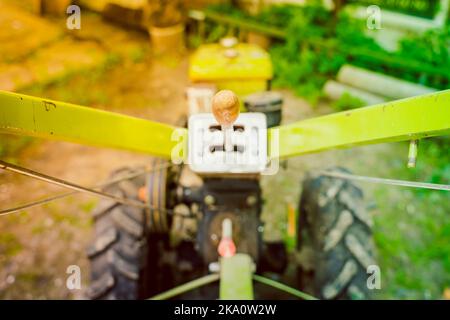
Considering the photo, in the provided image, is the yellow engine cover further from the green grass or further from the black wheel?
the green grass

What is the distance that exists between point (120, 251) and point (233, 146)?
4.84 ft

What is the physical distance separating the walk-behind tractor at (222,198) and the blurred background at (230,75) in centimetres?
97

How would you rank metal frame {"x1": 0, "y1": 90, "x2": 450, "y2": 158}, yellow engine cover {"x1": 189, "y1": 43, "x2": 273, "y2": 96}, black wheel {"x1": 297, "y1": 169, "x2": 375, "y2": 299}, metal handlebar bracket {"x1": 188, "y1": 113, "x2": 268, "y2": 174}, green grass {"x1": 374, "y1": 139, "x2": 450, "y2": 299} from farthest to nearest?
1. green grass {"x1": 374, "y1": 139, "x2": 450, "y2": 299}
2. yellow engine cover {"x1": 189, "y1": 43, "x2": 273, "y2": 96}
3. black wheel {"x1": 297, "y1": 169, "x2": 375, "y2": 299}
4. metal handlebar bracket {"x1": 188, "y1": 113, "x2": 268, "y2": 174}
5. metal frame {"x1": 0, "y1": 90, "x2": 450, "y2": 158}

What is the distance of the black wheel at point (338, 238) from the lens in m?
3.22

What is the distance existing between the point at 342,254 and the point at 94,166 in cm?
366

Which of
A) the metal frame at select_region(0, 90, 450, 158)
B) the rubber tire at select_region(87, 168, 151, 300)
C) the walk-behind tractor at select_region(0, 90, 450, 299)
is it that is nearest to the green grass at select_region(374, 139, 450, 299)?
the walk-behind tractor at select_region(0, 90, 450, 299)

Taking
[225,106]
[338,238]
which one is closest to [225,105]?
[225,106]

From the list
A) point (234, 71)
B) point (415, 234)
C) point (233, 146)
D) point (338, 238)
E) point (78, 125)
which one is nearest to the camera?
point (78, 125)

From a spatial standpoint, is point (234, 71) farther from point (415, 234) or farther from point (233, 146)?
point (415, 234)

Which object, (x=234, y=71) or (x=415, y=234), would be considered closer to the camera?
(x=234, y=71)

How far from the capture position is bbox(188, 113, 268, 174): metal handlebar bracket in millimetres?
2320

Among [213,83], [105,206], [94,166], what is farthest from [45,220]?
[213,83]

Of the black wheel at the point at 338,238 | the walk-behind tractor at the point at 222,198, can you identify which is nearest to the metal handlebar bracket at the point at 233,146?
the walk-behind tractor at the point at 222,198

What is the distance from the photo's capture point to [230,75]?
12.1 ft
